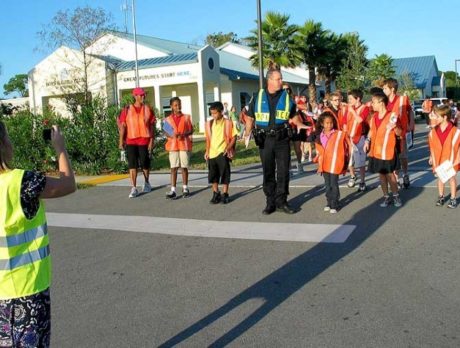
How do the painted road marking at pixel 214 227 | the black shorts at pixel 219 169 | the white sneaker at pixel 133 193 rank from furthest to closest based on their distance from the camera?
1. the white sneaker at pixel 133 193
2. the black shorts at pixel 219 169
3. the painted road marking at pixel 214 227

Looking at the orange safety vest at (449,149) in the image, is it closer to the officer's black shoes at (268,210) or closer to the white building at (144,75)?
the officer's black shoes at (268,210)

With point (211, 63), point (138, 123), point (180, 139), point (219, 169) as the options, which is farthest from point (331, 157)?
point (211, 63)

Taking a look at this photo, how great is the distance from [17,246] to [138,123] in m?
7.14

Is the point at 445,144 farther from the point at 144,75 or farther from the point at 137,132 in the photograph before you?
the point at 144,75

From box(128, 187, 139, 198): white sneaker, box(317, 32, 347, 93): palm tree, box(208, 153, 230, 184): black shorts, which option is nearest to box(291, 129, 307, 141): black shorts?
box(208, 153, 230, 184): black shorts

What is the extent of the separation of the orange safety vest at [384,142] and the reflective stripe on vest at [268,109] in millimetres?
1385

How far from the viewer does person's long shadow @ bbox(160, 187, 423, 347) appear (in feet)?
12.9

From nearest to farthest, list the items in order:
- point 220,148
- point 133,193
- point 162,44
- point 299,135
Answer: point 299,135 → point 220,148 → point 133,193 → point 162,44

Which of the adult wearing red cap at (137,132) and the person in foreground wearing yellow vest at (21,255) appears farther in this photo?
the adult wearing red cap at (137,132)

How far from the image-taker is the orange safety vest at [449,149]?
24.1ft

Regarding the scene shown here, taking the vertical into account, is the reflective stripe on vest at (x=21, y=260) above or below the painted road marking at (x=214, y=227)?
above

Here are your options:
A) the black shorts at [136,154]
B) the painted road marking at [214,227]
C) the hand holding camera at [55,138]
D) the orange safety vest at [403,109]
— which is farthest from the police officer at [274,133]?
the hand holding camera at [55,138]

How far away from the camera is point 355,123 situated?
9148mm

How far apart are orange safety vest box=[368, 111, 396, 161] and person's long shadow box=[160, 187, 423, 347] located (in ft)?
3.21
